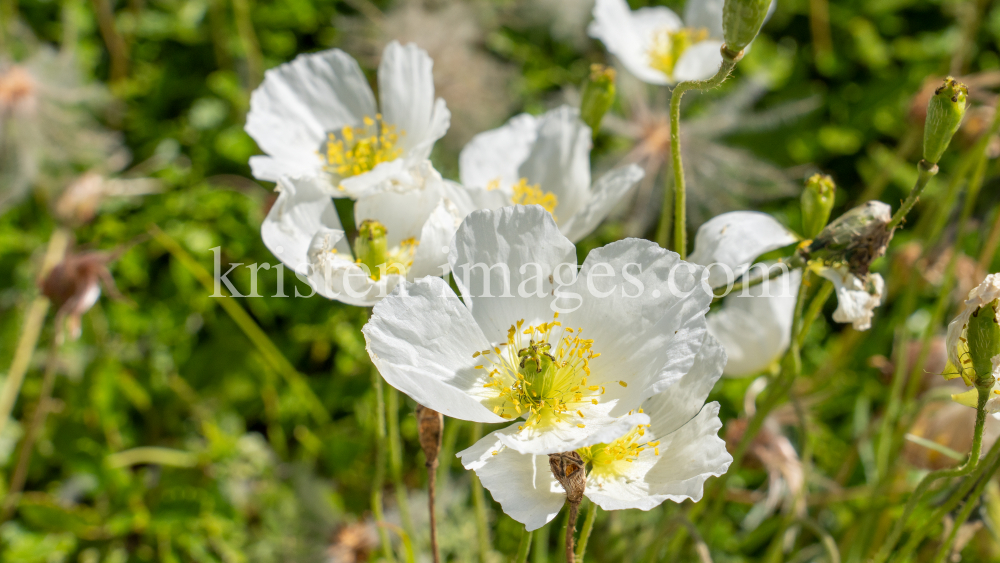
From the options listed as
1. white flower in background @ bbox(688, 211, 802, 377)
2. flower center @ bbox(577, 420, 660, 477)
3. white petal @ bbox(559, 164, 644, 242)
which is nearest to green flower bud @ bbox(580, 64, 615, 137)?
white petal @ bbox(559, 164, 644, 242)

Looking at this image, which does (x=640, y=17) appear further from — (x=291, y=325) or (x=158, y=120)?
(x=158, y=120)

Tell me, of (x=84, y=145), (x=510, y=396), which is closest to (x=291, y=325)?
(x=84, y=145)

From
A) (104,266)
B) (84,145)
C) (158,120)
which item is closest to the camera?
(104,266)

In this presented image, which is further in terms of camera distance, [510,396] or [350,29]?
[350,29]

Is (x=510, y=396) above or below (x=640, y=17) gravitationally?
below

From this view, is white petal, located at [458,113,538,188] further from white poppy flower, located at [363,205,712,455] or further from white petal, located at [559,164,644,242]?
white poppy flower, located at [363,205,712,455]

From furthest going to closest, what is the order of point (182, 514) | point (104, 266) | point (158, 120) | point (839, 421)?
point (158, 120) < point (839, 421) < point (182, 514) < point (104, 266)

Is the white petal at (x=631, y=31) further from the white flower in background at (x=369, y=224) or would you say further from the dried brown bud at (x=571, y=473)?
the dried brown bud at (x=571, y=473)
